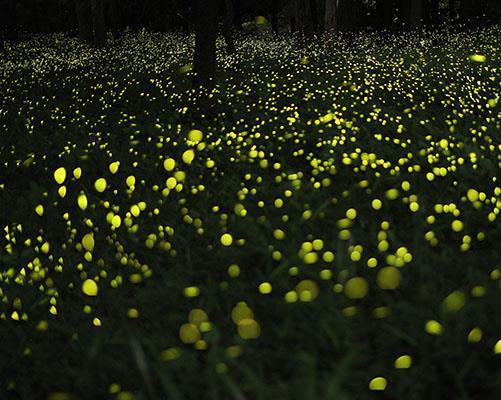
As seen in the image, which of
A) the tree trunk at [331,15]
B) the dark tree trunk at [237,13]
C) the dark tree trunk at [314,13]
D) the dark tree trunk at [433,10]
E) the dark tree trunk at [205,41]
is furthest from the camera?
the dark tree trunk at [237,13]

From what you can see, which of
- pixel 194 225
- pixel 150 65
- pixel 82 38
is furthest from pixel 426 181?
pixel 82 38

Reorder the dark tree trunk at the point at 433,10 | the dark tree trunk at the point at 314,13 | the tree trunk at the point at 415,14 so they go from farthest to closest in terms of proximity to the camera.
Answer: the dark tree trunk at the point at 314,13, the dark tree trunk at the point at 433,10, the tree trunk at the point at 415,14

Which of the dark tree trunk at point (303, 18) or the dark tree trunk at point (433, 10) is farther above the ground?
the dark tree trunk at point (303, 18)

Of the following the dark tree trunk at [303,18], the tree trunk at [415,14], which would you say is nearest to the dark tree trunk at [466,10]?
the tree trunk at [415,14]

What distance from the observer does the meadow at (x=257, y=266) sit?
3047 millimetres

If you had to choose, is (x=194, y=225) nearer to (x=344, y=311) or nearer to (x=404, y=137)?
(x=344, y=311)

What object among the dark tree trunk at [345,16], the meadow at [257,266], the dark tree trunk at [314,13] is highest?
the dark tree trunk at [345,16]

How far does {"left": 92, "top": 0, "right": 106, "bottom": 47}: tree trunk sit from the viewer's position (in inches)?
935

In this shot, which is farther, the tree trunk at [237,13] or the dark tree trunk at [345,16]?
the tree trunk at [237,13]

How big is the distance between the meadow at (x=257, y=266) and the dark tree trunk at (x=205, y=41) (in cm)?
146

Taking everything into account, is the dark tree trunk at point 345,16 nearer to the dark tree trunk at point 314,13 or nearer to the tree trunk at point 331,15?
the tree trunk at point 331,15

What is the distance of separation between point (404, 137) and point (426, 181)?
1.85 metres

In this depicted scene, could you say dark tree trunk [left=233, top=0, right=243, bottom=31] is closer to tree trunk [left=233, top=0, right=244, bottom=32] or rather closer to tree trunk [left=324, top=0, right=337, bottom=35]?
tree trunk [left=233, top=0, right=244, bottom=32]

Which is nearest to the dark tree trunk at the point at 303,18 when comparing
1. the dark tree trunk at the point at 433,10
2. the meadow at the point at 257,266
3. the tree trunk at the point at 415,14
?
the tree trunk at the point at 415,14
